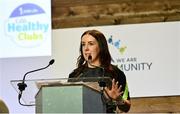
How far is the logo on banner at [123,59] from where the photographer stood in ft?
13.4

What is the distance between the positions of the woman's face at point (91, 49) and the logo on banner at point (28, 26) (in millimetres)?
492

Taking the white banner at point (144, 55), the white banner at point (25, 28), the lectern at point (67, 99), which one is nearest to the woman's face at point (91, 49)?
the white banner at point (144, 55)

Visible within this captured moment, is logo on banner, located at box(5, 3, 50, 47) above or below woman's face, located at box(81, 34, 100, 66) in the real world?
above

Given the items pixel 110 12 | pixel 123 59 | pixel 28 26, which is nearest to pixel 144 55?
pixel 123 59

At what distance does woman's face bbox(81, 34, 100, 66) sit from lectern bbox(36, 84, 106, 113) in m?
1.66

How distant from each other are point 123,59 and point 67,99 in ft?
7.35

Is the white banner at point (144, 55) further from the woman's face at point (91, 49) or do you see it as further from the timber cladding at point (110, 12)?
the woman's face at point (91, 49)

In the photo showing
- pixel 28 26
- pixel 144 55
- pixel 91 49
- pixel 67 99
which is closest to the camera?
pixel 67 99

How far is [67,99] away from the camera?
75.6 inches

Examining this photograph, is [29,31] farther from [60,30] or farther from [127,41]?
[127,41]

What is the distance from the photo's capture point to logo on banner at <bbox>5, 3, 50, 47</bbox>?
13.7ft

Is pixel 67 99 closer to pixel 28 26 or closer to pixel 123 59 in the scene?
pixel 123 59

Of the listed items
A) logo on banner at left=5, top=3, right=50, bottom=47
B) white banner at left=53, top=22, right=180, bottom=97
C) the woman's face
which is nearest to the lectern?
the woman's face

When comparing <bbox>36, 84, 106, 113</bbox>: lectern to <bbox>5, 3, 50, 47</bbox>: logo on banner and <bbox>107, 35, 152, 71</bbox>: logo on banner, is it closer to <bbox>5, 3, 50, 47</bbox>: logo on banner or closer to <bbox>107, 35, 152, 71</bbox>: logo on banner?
<bbox>107, 35, 152, 71</bbox>: logo on banner
